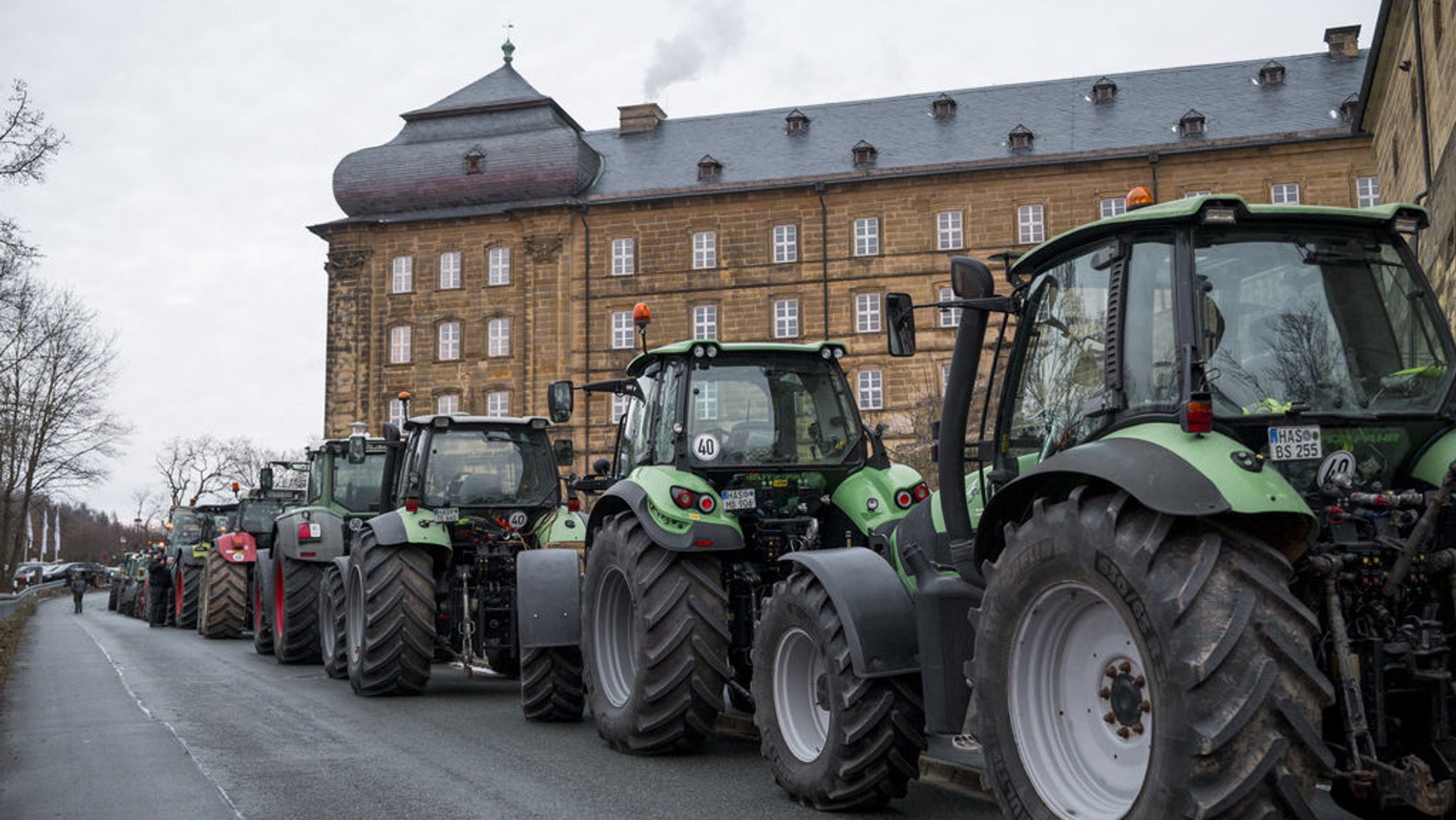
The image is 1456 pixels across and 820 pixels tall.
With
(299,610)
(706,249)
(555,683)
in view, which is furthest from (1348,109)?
(555,683)

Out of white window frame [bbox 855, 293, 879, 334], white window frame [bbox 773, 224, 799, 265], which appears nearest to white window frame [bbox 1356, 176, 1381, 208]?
white window frame [bbox 855, 293, 879, 334]

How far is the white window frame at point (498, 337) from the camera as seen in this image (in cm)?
5900

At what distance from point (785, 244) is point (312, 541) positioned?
135 feet

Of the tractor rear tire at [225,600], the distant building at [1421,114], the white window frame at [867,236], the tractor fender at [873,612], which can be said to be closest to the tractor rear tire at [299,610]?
the tractor rear tire at [225,600]

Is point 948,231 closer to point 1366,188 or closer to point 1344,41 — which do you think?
point 1366,188

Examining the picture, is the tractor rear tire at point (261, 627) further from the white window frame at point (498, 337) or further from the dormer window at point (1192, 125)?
the dormer window at point (1192, 125)

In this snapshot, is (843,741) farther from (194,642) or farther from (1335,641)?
(194,642)

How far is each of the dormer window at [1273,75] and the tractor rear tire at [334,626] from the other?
4978 centimetres

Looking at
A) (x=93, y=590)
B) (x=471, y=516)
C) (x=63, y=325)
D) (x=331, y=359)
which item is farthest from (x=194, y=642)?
(x=93, y=590)

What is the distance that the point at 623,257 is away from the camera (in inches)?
2267

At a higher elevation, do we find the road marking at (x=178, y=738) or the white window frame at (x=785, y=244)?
the white window frame at (x=785, y=244)

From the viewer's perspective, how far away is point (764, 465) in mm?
8906

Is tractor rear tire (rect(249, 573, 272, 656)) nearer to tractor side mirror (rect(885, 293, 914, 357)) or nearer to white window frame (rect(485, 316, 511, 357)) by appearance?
tractor side mirror (rect(885, 293, 914, 357))

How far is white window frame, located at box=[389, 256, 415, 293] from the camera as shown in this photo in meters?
60.2
